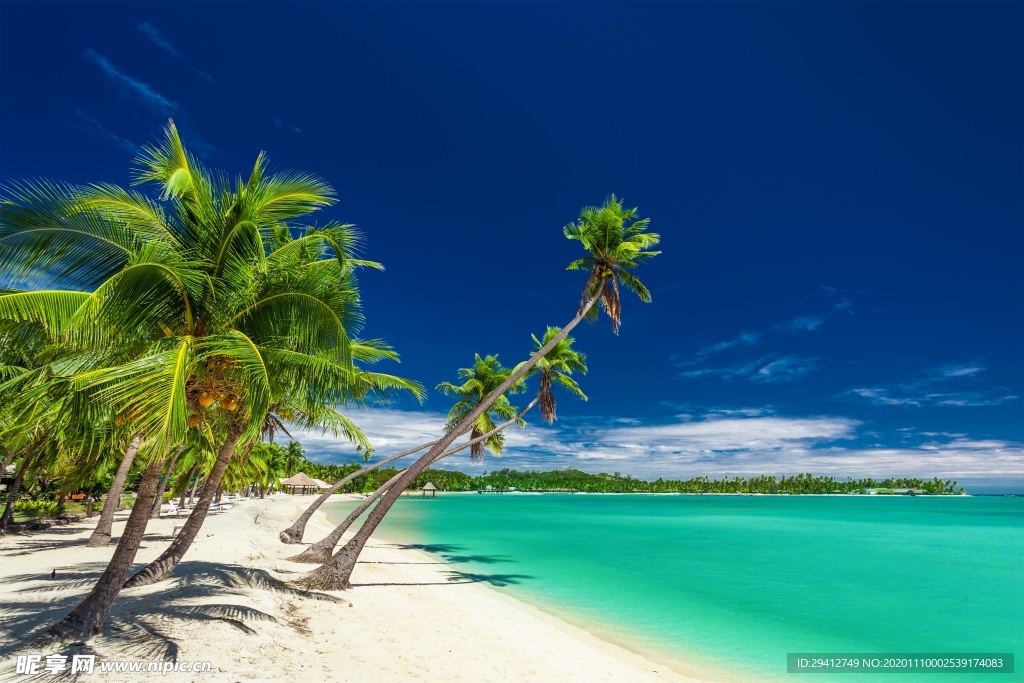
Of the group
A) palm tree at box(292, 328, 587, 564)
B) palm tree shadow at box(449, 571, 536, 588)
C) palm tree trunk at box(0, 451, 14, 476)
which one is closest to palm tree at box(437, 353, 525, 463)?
palm tree at box(292, 328, 587, 564)

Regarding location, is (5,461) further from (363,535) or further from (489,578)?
(489,578)

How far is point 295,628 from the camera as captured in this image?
7.79 meters

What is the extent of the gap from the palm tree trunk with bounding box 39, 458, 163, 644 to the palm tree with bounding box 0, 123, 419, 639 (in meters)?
0.02

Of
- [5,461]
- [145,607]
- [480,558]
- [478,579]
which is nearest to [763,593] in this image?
[478,579]

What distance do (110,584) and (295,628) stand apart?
2.67 m

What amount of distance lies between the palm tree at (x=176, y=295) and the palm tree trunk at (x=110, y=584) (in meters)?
0.02

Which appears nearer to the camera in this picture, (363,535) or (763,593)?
(363,535)

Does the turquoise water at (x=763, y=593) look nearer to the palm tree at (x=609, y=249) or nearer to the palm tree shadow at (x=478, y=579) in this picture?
the palm tree shadow at (x=478, y=579)

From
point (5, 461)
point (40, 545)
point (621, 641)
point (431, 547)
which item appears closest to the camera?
point (621, 641)

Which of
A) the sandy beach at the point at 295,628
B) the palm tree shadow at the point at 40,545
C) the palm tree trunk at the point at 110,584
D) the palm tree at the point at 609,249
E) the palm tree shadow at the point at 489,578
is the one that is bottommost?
the palm tree shadow at the point at 489,578

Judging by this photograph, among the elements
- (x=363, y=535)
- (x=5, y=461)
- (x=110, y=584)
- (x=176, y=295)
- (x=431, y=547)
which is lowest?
A: (x=431, y=547)

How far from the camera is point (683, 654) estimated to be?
10.1 metres

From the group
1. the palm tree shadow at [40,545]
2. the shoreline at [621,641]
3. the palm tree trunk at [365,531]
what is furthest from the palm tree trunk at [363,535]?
the palm tree shadow at [40,545]

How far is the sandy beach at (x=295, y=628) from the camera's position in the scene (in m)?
6.12
